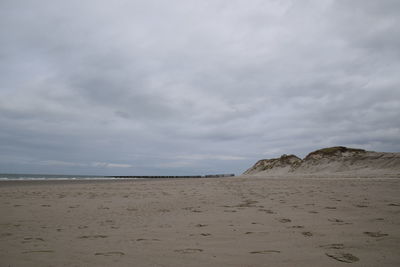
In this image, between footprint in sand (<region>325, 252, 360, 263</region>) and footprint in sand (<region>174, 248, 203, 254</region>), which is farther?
footprint in sand (<region>174, 248, 203, 254</region>)

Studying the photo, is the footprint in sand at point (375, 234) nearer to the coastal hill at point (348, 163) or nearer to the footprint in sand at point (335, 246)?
the footprint in sand at point (335, 246)

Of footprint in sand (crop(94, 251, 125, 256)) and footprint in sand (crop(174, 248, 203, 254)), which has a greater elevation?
footprint in sand (crop(94, 251, 125, 256))

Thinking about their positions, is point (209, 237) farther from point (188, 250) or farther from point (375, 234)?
point (375, 234)

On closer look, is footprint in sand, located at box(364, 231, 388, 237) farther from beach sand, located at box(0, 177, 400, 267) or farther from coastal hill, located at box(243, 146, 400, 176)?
coastal hill, located at box(243, 146, 400, 176)

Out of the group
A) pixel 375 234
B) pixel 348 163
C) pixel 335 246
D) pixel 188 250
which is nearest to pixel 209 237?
pixel 188 250

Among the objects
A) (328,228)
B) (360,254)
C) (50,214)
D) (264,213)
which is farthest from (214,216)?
(50,214)

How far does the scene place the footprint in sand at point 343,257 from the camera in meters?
2.83

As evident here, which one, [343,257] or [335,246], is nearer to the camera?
[343,257]

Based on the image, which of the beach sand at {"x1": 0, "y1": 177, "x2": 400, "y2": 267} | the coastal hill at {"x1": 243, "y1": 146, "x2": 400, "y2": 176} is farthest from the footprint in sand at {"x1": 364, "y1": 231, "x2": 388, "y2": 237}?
the coastal hill at {"x1": 243, "y1": 146, "x2": 400, "y2": 176}

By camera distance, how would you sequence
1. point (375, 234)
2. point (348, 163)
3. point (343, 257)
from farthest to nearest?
point (348, 163)
point (375, 234)
point (343, 257)

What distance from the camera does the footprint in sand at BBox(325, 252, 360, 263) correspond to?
2834 mm

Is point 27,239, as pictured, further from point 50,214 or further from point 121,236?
point 50,214

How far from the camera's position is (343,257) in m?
2.93

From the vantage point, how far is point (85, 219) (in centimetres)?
554
